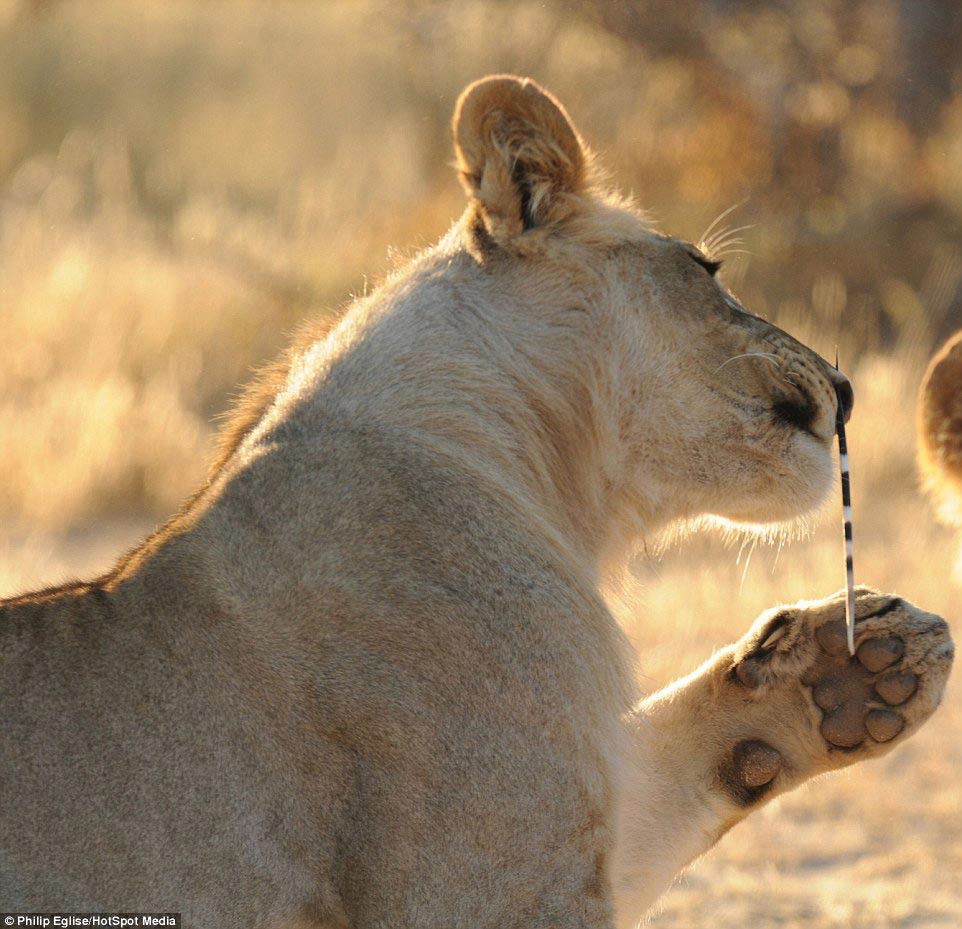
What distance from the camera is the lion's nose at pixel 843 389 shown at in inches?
126

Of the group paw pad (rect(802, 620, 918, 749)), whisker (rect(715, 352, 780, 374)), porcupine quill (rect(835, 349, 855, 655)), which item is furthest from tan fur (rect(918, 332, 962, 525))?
whisker (rect(715, 352, 780, 374))

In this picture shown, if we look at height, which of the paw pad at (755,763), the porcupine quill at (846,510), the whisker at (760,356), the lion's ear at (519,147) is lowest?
the paw pad at (755,763)

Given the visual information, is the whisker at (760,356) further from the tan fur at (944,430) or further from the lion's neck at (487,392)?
the tan fur at (944,430)

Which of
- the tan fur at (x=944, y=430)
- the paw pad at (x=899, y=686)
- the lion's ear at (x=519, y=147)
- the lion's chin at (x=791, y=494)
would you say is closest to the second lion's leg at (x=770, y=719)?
the paw pad at (x=899, y=686)

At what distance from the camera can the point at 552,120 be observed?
317 centimetres

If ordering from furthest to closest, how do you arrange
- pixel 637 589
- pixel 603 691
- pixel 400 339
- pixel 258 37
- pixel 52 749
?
pixel 258 37
pixel 637 589
pixel 400 339
pixel 603 691
pixel 52 749

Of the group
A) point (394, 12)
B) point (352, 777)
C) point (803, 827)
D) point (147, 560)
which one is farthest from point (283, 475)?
point (394, 12)

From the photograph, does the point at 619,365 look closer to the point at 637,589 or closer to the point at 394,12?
the point at 637,589

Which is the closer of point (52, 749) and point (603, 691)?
point (52, 749)

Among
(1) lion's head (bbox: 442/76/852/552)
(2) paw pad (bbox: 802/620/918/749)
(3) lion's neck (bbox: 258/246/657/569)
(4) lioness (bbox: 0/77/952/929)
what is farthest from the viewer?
(2) paw pad (bbox: 802/620/918/749)

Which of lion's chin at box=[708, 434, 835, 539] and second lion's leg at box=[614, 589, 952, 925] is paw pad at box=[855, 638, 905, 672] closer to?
second lion's leg at box=[614, 589, 952, 925]

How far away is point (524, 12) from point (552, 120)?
11491mm

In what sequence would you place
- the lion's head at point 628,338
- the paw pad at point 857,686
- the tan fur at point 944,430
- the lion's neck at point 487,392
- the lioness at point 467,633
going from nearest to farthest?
the lioness at point 467,633 < the lion's neck at point 487,392 < the lion's head at point 628,338 < the paw pad at point 857,686 < the tan fur at point 944,430

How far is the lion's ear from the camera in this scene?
124 inches
